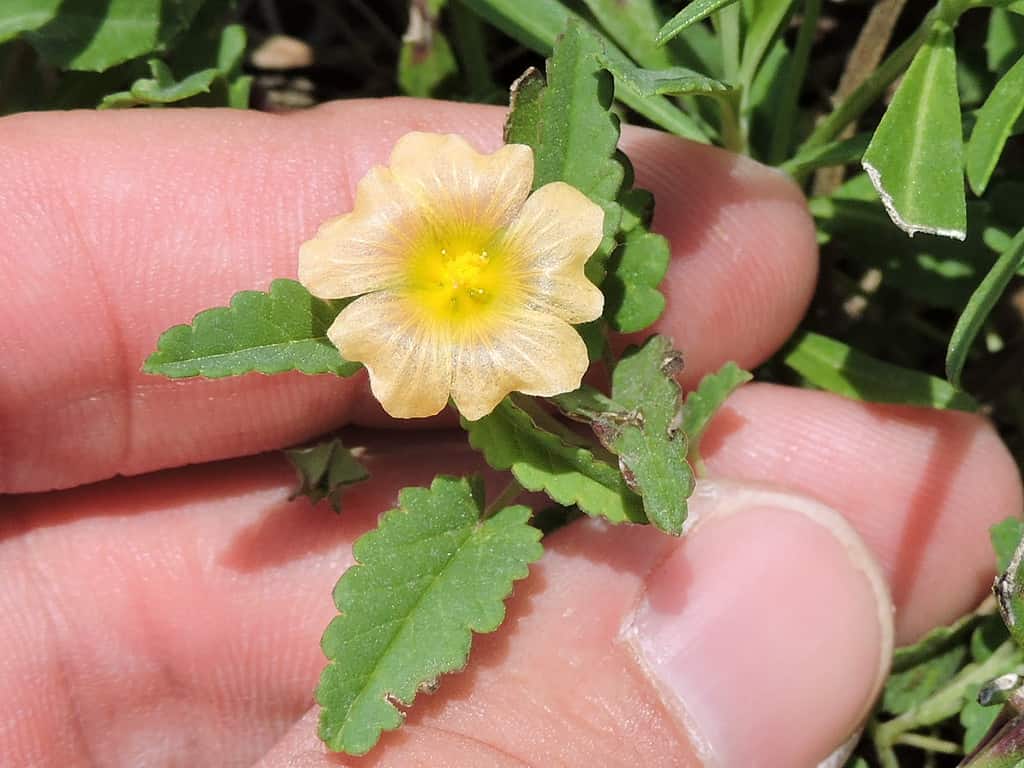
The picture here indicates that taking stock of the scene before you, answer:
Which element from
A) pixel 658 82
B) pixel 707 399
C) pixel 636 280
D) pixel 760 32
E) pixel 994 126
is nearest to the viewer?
pixel 658 82

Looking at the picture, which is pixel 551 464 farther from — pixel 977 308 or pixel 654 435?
pixel 977 308

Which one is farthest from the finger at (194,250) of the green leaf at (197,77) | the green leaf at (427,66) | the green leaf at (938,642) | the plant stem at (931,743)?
the plant stem at (931,743)

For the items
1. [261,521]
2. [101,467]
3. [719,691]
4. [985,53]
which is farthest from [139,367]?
[985,53]

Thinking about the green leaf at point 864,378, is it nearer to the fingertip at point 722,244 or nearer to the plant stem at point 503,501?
the fingertip at point 722,244

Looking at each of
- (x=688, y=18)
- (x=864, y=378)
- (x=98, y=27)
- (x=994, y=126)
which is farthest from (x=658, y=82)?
(x=98, y=27)

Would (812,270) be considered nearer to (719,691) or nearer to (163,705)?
(719,691)

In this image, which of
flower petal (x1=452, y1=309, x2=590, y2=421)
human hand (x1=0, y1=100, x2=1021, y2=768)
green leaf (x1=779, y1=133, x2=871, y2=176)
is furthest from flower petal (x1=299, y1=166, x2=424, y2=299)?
green leaf (x1=779, y1=133, x2=871, y2=176)

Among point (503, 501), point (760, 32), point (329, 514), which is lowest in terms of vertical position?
point (329, 514)
